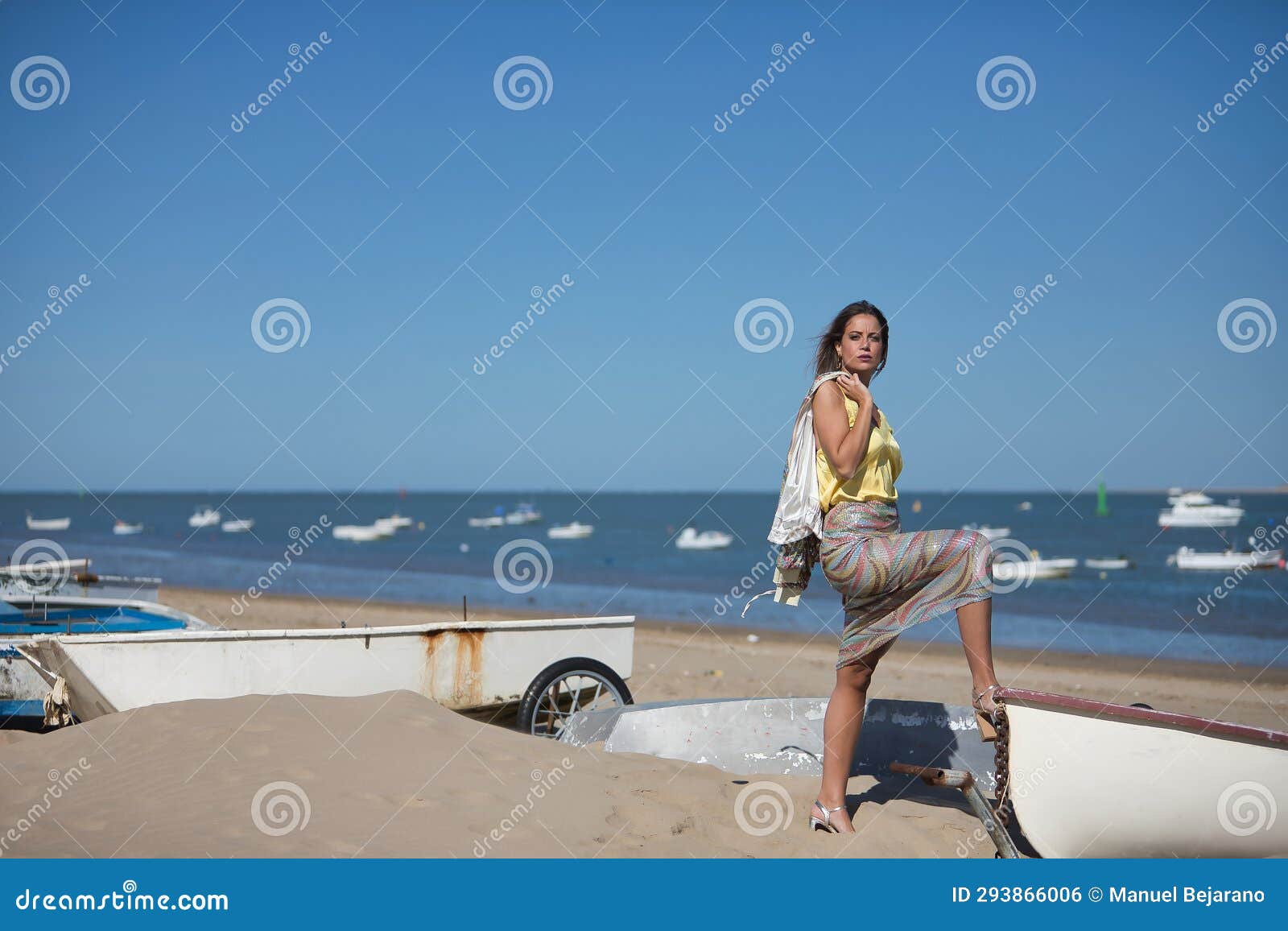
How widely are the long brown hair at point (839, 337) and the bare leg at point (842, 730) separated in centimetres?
110

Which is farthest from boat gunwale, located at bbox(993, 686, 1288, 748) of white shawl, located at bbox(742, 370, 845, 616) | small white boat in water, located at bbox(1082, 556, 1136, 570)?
small white boat in water, located at bbox(1082, 556, 1136, 570)

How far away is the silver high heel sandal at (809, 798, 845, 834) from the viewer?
13.0 ft

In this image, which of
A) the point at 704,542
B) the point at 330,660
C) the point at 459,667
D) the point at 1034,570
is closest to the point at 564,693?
the point at 459,667

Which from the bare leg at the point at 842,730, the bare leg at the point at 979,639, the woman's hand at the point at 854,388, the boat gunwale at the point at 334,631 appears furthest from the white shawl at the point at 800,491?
the boat gunwale at the point at 334,631

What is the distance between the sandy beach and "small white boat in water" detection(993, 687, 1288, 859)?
498mm

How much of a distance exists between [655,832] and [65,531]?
221 feet

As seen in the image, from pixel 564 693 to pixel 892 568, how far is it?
11.0ft

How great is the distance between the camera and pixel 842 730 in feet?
13.1

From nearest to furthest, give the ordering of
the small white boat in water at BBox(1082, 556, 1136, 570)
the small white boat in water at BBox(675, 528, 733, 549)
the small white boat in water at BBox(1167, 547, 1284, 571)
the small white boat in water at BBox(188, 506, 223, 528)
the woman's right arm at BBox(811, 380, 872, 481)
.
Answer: the woman's right arm at BBox(811, 380, 872, 481)
the small white boat in water at BBox(1167, 547, 1284, 571)
the small white boat in water at BBox(1082, 556, 1136, 570)
the small white boat in water at BBox(675, 528, 733, 549)
the small white boat in water at BBox(188, 506, 223, 528)

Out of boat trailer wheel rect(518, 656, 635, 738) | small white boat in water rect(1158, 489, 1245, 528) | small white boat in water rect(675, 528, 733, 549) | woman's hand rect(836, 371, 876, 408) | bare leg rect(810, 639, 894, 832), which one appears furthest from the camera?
small white boat in water rect(1158, 489, 1245, 528)

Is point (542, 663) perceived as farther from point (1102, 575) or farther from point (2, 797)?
point (1102, 575)

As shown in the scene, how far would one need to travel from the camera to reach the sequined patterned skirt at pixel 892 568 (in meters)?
3.71

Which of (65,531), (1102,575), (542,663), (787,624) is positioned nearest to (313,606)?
(787,624)

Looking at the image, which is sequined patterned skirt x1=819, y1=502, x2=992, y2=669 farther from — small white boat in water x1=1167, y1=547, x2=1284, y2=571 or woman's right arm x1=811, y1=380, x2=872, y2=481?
small white boat in water x1=1167, y1=547, x2=1284, y2=571
